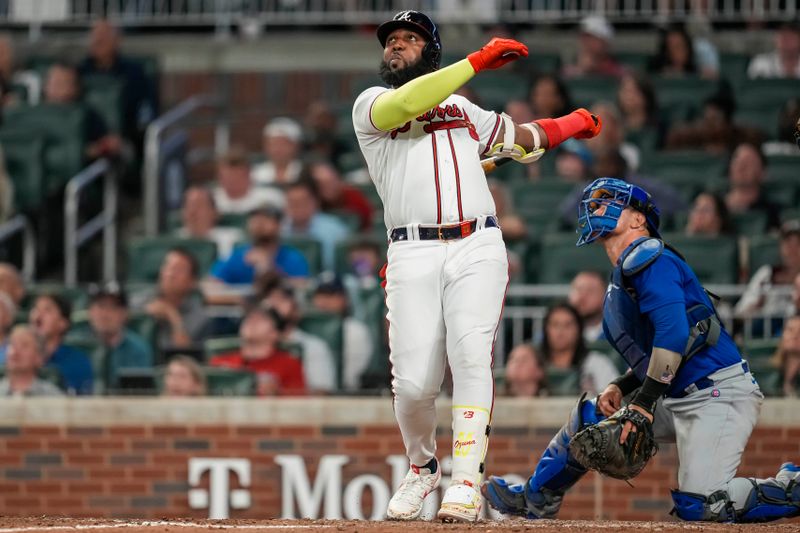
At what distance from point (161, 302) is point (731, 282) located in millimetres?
3643

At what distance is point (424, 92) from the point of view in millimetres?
5637

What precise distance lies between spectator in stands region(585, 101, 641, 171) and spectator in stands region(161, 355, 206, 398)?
11.1ft

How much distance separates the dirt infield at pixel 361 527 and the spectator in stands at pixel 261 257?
13.3ft

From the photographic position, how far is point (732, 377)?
604 centimetres

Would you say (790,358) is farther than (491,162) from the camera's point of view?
Yes

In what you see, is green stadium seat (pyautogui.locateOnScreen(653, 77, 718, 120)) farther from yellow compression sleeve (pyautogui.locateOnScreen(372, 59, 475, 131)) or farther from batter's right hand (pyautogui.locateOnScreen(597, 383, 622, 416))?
yellow compression sleeve (pyautogui.locateOnScreen(372, 59, 475, 131))

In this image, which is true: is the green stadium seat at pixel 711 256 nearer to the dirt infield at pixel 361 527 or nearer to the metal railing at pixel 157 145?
the dirt infield at pixel 361 527

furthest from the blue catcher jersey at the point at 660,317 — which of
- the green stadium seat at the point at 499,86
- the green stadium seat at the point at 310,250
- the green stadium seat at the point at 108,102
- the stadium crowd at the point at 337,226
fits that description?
the green stadium seat at the point at 108,102

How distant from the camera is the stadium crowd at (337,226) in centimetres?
895

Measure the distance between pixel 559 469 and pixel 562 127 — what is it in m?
1.42

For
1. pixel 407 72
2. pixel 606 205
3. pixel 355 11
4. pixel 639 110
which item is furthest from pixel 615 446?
pixel 355 11

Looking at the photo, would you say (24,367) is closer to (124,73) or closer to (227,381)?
(227,381)

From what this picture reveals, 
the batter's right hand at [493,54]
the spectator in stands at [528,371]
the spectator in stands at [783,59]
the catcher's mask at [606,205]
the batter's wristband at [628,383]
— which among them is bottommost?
the spectator in stands at [528,371]

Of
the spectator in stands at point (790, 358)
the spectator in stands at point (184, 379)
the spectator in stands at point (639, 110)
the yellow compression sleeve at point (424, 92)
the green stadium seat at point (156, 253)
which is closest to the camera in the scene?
the yellow compression sleeve at point (424, 92)
